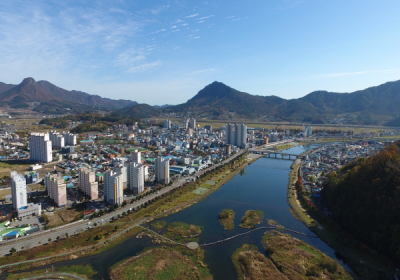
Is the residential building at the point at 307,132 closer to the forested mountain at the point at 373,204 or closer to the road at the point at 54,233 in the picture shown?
the forested mountain at the point at 373,204

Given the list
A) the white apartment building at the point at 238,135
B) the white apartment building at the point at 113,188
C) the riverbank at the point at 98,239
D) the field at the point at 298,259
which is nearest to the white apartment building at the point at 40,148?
the white apartment building at the point at 113,188

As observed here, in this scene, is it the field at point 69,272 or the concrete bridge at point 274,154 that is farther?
the concrete bridge at point 274,154

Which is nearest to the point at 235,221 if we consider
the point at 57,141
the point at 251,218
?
the point at 251,218

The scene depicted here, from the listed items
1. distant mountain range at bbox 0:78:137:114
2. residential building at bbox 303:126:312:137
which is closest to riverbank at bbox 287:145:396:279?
A: residential building at bbox 303:126:312:137

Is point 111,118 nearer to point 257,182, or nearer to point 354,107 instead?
point 257,182

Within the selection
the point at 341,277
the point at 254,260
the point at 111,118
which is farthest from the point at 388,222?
the point at 111,118

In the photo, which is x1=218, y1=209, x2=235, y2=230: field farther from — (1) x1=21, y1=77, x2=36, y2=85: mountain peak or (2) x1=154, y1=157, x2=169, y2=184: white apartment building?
(1) x1=21, y1=77, x2=36, y2=85: mountain peak

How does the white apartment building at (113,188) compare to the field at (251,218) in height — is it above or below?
above
